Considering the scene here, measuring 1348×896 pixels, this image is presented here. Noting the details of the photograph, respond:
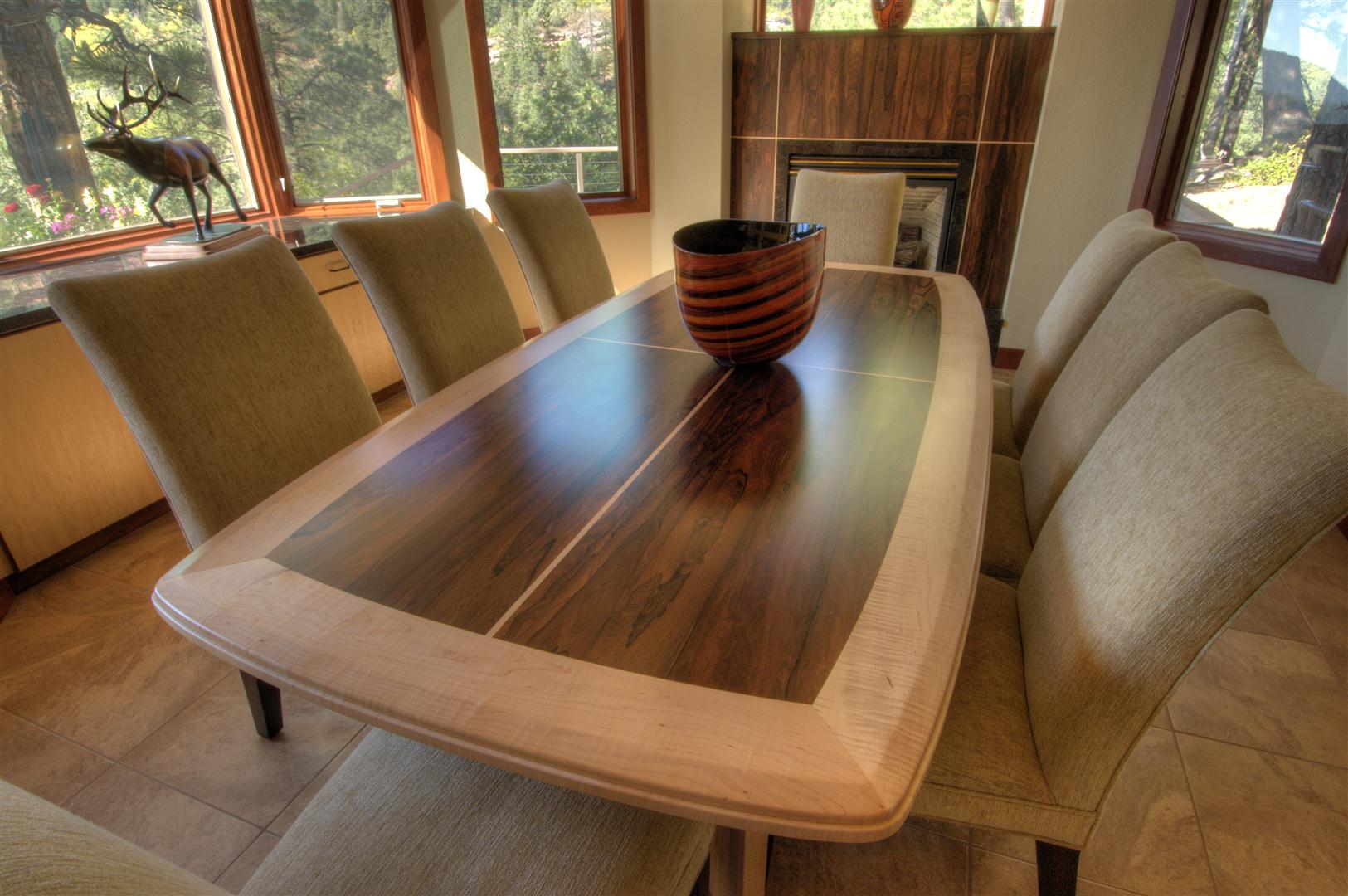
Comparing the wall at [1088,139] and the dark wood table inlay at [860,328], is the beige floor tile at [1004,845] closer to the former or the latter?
the dark wood table inlay at [860,328]

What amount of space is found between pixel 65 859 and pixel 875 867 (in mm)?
1289

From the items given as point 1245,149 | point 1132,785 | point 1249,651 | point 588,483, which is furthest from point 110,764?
point 1245,149

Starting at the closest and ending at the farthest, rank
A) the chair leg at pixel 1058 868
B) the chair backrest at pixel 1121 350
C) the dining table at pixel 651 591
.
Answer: the dining table at pixel 651 591
the chair leg at pixel 1058 868
the chair backrest at pixel 1121 350

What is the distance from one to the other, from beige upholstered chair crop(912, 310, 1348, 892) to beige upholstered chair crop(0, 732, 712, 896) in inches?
15.2

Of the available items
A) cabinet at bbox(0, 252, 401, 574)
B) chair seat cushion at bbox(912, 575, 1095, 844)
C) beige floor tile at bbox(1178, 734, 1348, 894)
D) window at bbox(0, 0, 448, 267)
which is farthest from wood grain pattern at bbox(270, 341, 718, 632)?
window at bbox(0, 0, 448, 267)

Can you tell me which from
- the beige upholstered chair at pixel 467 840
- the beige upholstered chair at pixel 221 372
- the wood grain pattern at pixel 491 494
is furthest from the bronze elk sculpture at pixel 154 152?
the beige upholstered chair at pixel 467 840

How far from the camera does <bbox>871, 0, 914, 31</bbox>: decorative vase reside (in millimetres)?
3348

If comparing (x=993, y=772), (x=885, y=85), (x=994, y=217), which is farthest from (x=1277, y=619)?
(x=885, y=85)

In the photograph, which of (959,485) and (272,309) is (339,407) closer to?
(272,309)

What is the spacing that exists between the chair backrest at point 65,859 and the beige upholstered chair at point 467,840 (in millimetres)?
442

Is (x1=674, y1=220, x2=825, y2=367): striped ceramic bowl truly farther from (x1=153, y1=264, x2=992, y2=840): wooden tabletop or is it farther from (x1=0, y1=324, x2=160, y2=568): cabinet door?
(x1=0, y1=324, x2=160, y2=568): cabinet door

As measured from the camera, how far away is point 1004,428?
1.98 m

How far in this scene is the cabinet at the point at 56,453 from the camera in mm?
1938

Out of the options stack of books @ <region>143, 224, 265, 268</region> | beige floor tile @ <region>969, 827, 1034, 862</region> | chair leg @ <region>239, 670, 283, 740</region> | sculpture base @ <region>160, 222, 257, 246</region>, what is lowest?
beige floor tile @ <region>969, 827, 1034, 862</region>
